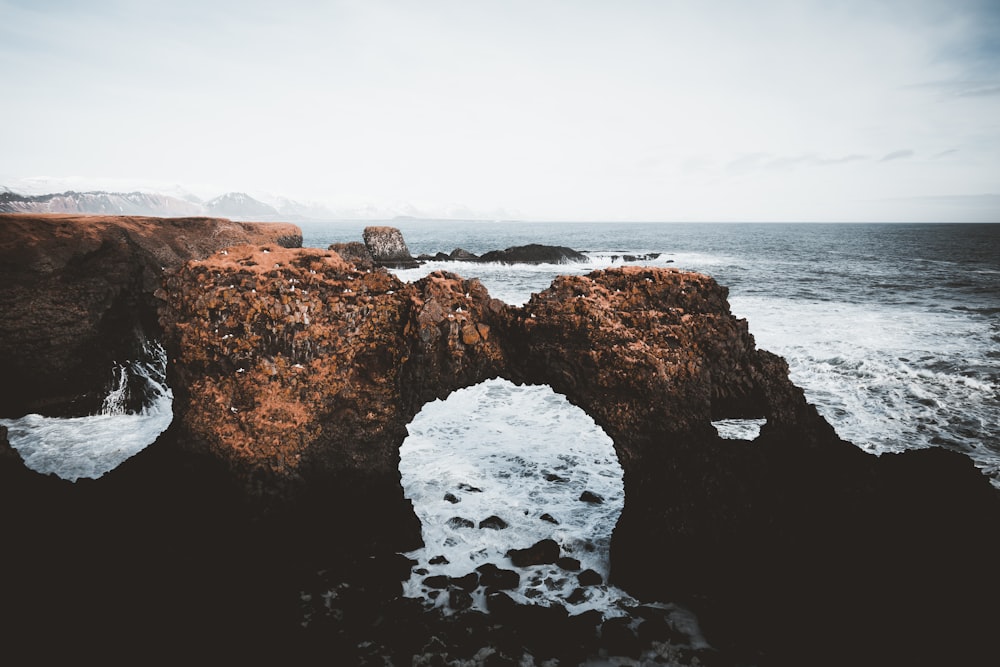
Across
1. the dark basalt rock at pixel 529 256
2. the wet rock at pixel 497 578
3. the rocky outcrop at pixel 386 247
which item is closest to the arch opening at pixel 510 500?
the wet rock at pixel 497 578

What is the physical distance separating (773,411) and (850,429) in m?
7.44

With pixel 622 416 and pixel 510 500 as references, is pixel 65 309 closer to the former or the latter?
pixel 510 500

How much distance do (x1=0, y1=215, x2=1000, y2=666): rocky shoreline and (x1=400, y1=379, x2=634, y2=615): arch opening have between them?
348 mm

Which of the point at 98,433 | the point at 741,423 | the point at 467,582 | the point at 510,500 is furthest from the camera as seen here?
the point at 741,423

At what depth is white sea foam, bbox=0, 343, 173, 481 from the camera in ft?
37.3

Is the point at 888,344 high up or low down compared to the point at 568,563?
up

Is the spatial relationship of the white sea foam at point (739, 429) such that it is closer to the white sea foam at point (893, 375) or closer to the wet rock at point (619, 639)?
the white sea foam at point (893, 375)

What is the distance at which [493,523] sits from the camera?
9695mm

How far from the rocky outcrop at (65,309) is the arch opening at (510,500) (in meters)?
9.63

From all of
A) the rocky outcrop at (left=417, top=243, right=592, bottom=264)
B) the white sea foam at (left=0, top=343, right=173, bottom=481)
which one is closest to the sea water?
the white sea foam at (left=0, top=343, right=173, bottom=481)

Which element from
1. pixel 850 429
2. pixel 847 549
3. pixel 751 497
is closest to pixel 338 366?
pixel 751 497

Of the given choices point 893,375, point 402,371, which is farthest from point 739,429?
point 402,371

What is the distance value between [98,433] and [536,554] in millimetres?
12410

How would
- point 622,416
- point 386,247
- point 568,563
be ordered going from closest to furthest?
point 622,416, point 568,563, point 386,247
